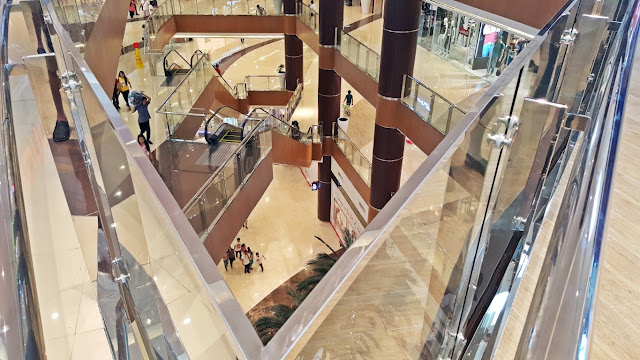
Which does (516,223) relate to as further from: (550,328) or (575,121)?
(550,328)

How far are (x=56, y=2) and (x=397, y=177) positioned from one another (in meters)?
8.04

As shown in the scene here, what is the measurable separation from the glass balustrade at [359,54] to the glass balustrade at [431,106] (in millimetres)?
1237

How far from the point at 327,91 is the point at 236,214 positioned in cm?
701

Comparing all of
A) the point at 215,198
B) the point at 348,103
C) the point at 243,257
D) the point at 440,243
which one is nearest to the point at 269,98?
the point at 348,103

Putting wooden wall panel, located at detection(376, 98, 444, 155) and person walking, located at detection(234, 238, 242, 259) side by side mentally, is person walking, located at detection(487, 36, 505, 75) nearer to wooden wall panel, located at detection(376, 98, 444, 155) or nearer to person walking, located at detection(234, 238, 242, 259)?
wooden wall panel, located at detection(376, 98, 444, 155)

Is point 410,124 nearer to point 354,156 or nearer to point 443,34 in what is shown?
point 354,156

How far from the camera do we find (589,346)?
57cm

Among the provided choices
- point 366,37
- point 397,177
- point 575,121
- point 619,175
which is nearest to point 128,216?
point 575,121

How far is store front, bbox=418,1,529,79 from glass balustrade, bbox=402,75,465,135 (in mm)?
2775

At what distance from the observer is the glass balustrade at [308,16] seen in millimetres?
14352

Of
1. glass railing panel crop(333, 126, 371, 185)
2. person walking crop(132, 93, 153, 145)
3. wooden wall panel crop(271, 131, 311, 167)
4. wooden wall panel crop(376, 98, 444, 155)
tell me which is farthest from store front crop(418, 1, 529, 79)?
person walking crop(132, 93, 153, 145)

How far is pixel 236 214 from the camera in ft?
31.2

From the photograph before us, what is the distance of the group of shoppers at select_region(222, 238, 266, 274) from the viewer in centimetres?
1475

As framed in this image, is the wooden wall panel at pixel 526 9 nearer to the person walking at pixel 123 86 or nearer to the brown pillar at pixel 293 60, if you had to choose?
the person walking at pixel 123 86
